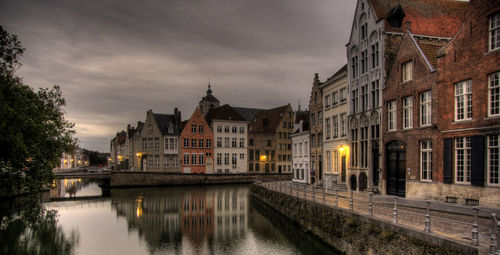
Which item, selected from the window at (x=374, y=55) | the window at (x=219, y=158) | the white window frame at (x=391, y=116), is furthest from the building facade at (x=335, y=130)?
the window at (x=219, y=158)

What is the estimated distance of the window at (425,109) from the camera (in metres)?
21.2

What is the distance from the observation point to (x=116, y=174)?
58438 mm

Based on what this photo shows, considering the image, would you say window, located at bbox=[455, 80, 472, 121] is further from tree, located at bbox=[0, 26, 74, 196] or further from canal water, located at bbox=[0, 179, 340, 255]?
tree, located at bbox=[0, 26, 74, 196]

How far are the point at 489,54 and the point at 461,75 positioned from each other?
1.78 metres

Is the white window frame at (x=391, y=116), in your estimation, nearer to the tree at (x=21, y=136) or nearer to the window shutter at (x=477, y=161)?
the window shutter at (x=477, y=161)

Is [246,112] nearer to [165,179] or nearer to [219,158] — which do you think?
[219,158]

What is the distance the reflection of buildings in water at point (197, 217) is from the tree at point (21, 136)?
9291 millimetres

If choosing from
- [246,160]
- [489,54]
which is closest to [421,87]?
[489,54]

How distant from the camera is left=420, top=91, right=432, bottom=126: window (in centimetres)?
2117

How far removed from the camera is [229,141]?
237ft

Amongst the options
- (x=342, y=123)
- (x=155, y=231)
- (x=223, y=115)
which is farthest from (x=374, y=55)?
(x=223, y=115)

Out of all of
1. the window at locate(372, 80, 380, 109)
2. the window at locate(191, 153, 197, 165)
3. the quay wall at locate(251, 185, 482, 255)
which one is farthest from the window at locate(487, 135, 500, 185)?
the window at locate(191, 153, 197, 165)

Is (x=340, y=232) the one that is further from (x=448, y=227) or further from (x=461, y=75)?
(x=461, y=75)

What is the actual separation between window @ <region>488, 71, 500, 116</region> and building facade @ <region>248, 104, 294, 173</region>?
5732 cm
